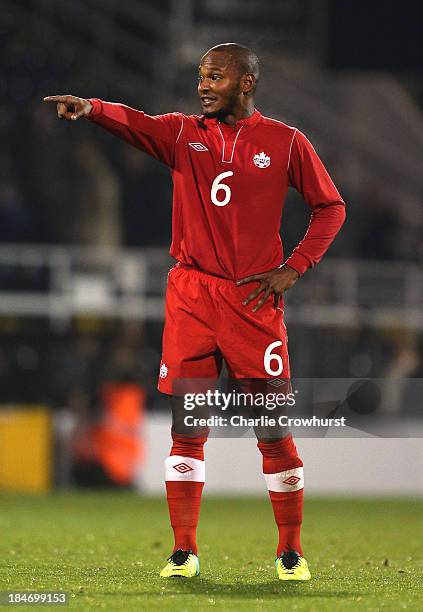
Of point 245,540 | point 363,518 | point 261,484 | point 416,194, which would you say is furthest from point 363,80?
point 245,540

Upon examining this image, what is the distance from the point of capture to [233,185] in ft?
18.1

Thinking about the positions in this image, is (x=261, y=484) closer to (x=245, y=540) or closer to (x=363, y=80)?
(x=245, y=540)

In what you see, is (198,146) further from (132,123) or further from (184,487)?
(184,487)

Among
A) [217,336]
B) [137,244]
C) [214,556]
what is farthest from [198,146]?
[137,244]

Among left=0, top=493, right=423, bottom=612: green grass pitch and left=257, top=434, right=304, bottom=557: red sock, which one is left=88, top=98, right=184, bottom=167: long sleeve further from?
left=0, top=493, right=423, bottom=612: green grass pitch

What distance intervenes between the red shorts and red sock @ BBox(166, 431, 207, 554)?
255 mm

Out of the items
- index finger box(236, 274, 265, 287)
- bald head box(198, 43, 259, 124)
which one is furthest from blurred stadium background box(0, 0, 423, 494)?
bald head box(198, 43, 259, 124)

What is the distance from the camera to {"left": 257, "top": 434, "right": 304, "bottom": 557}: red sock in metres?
5.49

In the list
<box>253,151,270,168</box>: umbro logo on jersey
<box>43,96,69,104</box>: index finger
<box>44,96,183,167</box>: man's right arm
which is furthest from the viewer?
<box>253,151,270,168</box>: umbro logo on jersey

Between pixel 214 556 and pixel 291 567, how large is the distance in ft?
4.00

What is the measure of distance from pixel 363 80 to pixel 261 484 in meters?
7.11

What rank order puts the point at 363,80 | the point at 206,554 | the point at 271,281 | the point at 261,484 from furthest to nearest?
the point at 363,80 < the point at 261,484 < the point at 206,554 < the point at 271,281

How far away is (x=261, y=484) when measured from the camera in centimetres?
1292

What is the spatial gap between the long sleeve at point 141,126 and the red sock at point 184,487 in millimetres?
1184
